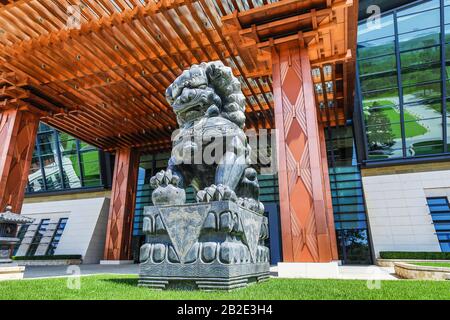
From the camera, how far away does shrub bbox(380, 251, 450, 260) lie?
1027 centimetres

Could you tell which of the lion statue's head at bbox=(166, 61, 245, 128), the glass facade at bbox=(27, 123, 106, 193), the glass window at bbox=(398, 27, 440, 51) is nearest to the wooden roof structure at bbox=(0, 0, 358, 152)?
the glass window at bbox=(398, 27, 440, 51)

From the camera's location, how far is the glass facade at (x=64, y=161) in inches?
699

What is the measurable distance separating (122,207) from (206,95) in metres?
13.3

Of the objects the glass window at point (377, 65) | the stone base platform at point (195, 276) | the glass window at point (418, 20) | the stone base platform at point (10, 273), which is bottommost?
the stone base platform at point (10, 273)

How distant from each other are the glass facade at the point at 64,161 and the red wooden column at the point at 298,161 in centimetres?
1334

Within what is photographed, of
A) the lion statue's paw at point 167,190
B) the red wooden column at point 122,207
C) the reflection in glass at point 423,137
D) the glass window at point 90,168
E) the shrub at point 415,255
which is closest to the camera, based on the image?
the lion statue's paw at point 167,190

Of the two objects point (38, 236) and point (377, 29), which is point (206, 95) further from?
point (38, 236)

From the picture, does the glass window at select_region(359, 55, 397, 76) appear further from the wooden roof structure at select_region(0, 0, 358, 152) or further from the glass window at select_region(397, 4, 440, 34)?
the wooden roof structure at select_region(0, 0, 358, 152)

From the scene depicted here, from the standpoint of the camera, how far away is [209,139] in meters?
3.37

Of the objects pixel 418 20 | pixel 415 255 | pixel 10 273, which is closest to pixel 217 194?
pixel 10 273

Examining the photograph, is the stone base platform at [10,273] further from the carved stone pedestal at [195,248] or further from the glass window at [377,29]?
the glass window at [377,29]

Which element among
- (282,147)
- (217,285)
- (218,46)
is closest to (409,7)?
(218,46)

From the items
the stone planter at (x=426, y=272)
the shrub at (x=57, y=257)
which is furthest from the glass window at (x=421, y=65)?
the shrub at (x=57, y=257)
